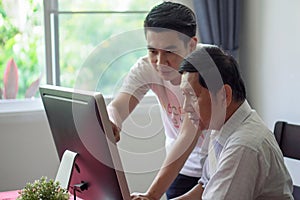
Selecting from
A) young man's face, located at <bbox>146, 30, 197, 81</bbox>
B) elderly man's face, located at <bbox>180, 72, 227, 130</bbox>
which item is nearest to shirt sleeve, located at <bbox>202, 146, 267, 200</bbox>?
elderly man's face, located at <bbox>180, 72, 227, 130</bbox>

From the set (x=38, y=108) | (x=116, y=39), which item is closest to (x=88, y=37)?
(x=116, y=39)

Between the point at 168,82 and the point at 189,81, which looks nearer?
the point at 189,81

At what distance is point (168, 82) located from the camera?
2.13 metres

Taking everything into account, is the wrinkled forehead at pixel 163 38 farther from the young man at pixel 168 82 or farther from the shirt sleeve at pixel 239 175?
the shirt sleeve at pixel 239 175

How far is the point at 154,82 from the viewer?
2.20 meters

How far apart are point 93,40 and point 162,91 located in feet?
3.71

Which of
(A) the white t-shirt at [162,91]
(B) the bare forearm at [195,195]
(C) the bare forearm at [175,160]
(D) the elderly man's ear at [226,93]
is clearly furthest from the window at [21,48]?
(D) the elderly man's ear at [226,93]

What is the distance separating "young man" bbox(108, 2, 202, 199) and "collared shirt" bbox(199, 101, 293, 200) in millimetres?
452

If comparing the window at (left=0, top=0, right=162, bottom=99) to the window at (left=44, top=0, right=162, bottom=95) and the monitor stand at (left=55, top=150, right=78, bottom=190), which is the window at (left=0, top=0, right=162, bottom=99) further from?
the monitor stand at (left=55, top=150, right=78, bottom=190)

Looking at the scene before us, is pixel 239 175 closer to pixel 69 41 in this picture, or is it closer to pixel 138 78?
pixel 138 78

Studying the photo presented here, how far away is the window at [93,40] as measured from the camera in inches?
120

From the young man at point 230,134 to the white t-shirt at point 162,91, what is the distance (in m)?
0.57

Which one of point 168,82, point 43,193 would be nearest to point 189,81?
point 43,193

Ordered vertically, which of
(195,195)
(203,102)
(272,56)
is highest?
(203,102)
